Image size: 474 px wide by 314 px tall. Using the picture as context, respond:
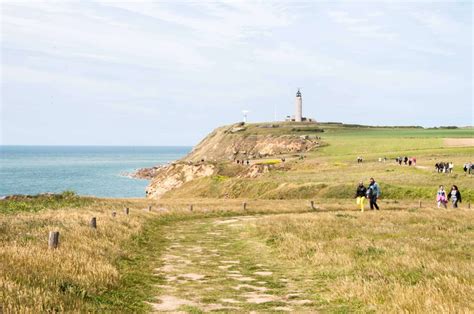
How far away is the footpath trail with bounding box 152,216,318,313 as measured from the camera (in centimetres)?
1199

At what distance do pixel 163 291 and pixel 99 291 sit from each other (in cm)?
182

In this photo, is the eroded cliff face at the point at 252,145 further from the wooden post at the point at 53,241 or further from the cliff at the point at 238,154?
the wooden post at the point at 53,241

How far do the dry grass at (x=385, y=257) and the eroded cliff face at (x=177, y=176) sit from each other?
2793 inches

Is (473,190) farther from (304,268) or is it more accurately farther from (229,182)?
(304,268)

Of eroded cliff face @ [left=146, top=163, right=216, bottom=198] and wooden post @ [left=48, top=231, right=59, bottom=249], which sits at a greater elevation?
wooden post @ [left=48, top=231, right=59, bottom=249]

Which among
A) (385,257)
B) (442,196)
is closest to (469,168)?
(442,196)

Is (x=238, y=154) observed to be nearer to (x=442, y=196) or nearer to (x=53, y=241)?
(x=442, y=196)

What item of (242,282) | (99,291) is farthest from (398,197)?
(99,291)

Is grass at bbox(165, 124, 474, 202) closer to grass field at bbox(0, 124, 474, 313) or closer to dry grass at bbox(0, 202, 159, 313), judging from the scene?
grass field at bbox(0, 124, 474, 313)

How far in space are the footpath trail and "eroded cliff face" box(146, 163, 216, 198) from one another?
→ 75.2 m

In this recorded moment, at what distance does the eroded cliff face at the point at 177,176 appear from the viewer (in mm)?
99062

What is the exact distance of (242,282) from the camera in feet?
47.5

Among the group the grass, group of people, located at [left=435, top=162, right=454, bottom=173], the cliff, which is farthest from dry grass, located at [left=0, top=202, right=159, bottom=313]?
the cliff

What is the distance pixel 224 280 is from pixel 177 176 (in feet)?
299
